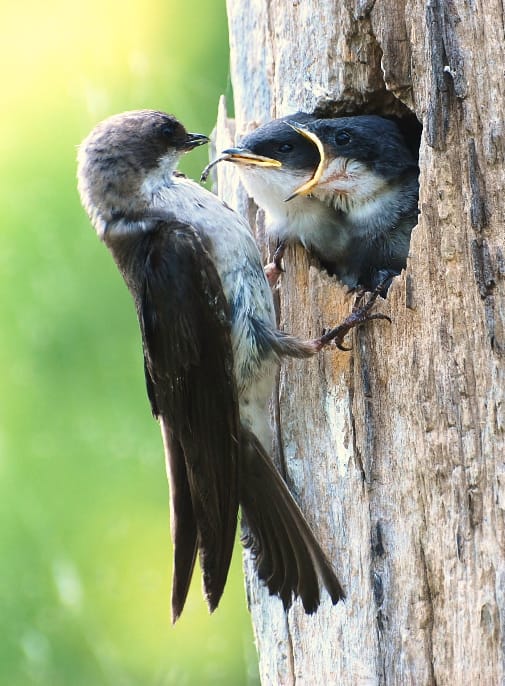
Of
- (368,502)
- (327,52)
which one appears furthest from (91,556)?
(327,52)

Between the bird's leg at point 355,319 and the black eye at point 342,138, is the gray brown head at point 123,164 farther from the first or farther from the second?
the bird's leg at point 355,319

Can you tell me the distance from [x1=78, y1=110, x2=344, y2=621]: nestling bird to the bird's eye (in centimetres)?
12

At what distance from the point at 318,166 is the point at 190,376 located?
1.61 feet

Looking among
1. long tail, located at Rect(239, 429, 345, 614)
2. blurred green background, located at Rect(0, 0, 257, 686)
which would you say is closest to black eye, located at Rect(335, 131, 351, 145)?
long tail, located at Rect(239, 429, 345, 614)

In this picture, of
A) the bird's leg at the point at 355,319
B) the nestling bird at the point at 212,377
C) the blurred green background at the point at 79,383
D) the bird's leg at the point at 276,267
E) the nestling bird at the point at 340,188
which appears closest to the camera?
the bird's leg at the point at 355,319

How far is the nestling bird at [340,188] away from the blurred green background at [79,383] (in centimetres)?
109

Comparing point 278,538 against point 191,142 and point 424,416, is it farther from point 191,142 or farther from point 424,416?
point 191,142

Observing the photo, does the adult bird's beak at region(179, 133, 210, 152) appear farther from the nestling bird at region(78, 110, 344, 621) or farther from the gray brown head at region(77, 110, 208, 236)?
the nestling bird at region(78, 110, 344, 621)

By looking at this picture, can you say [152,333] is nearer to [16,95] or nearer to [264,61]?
[264,61]

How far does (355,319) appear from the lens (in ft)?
5.86

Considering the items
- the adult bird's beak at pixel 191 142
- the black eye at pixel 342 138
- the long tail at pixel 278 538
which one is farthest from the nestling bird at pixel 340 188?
the long tail at pixel 278 538

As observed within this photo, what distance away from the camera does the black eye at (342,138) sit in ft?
6.52

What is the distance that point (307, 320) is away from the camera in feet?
6.51

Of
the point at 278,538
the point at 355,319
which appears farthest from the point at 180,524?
the point at 355,319
